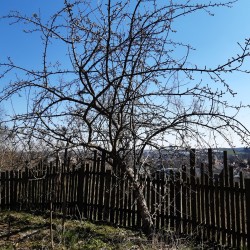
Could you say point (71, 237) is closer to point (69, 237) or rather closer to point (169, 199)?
point (69, 237)

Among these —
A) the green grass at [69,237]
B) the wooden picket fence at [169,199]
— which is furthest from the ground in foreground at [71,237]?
the wooden picket fence at [169,199]

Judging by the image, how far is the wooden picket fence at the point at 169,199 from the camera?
6.20m

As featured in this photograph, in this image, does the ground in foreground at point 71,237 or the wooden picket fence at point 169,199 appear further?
the wooden picket fence at point 169,199

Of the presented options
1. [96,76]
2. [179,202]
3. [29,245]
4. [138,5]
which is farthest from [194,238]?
[138,5]

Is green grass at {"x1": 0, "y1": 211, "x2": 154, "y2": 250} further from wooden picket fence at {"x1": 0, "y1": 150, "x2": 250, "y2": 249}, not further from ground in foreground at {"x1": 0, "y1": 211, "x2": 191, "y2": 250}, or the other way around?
wooden picket fence at {"x1": 0, "y1": 150, "x2": 250, "y2": 249}

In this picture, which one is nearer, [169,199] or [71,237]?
[71,237]

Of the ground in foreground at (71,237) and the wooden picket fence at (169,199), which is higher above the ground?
the wooden picket fence at (169,199)

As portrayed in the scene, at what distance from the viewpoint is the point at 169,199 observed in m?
7.20

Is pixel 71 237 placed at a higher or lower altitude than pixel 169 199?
lower

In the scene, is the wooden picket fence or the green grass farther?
the wooden picket fence

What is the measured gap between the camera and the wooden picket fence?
20.3 ft

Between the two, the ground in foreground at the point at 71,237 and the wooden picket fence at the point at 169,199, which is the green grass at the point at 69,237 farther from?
the wooden picket fence at the point at 169,199

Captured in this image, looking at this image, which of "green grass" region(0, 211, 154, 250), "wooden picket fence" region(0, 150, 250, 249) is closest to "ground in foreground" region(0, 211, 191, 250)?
"green grass" region(0, 211, 154, 250)

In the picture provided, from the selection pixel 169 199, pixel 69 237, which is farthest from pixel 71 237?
pixel 169 199
